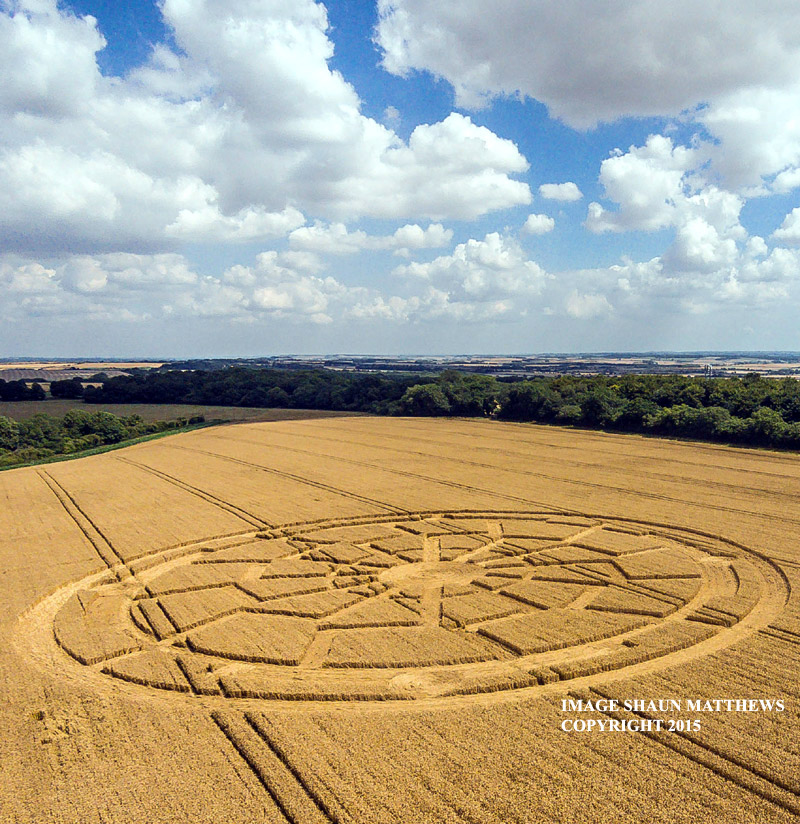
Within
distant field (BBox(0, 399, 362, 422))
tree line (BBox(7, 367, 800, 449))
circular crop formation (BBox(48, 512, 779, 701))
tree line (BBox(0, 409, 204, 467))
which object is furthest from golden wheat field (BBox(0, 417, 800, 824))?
distant field (BBox(0, 399, 362, 422))

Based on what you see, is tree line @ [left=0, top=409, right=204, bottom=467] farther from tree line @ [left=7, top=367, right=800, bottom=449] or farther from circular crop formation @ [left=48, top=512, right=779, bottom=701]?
circular crop formation @ [left=48, top=512, right=779, bottom=701]

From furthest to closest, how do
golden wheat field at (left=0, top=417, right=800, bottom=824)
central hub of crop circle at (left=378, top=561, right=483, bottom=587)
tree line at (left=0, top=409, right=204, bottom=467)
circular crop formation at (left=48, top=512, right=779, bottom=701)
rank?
tree line at (left=0, top=409, right=204, bottom=467) → central hub of crop circle at (left=378, top=561, right=483, bottom=587) → circular crop formation at (left=48, top=512, right=779, bottom=701) → golden wheat field at (left=0, top=417, right=800, bottom=824)

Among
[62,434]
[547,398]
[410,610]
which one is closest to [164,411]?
[62,434]

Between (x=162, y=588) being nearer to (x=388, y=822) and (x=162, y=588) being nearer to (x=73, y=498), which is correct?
(x=388, y=822)

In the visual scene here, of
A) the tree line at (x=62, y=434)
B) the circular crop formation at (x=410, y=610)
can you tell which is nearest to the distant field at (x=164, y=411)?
the tree line at (x=62, y=434)

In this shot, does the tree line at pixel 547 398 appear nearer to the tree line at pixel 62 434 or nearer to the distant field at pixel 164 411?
the distant field at pixel 164 411

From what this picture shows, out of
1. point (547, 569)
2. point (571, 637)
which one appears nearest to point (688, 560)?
point (547, 569)
